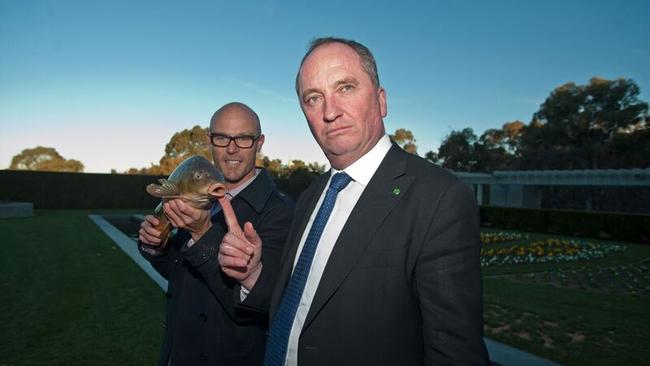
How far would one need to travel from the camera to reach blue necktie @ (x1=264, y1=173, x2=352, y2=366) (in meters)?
1.81

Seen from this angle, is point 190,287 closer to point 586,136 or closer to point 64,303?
point 64,303

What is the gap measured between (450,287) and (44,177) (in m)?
36.0

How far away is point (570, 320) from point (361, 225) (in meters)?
6.07

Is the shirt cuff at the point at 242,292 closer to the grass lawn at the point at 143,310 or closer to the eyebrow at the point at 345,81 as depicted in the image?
the eyebrow at the point at 345,81

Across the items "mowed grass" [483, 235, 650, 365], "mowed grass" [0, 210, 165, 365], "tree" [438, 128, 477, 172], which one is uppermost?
"tree" [438, 128, 477, 172]

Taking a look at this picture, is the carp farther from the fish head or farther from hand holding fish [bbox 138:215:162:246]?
hand holding fish [bbox 138:215:162:246]

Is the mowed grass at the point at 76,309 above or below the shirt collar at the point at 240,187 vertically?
below

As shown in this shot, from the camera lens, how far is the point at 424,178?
5.54ft

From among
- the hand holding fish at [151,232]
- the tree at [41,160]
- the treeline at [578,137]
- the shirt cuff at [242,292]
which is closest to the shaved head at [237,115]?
the hand holding fish at [151,232]

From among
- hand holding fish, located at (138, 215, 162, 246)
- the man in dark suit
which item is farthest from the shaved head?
the man in dark suit

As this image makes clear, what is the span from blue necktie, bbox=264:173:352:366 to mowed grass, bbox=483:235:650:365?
164 inches

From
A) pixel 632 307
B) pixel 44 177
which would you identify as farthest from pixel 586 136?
pixel 44 177

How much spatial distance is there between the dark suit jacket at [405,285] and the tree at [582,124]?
168ft

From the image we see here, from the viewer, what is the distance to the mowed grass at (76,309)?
4855 mm
